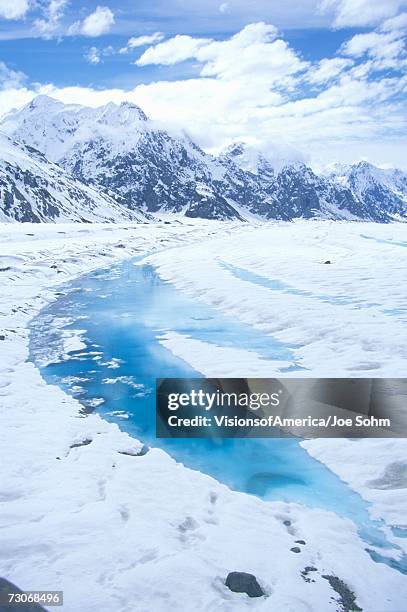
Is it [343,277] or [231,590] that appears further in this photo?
[343,277]

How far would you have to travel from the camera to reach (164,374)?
15.6 meters

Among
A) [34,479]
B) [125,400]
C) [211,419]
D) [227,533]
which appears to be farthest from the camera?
[125,400]

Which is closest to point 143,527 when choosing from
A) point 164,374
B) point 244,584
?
point 244,584

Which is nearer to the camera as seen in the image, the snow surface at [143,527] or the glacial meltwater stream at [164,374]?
the snow surface at [143,527]

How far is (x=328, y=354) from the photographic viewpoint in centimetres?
1595

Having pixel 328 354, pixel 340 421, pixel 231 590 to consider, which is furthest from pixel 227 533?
pixel 328 354

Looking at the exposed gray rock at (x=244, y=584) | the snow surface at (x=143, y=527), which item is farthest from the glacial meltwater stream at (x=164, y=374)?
the exposed gray rock at (x=244, y=584)

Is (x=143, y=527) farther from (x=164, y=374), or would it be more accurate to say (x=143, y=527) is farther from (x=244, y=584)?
(x=164, y=374)

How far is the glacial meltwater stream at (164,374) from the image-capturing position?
8.95m

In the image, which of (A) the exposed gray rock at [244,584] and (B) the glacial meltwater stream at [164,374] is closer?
(A) the exposed gray rock at [244,584]

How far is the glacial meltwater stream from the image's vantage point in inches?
352

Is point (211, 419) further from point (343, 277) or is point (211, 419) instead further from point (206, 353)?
point (343, 277)

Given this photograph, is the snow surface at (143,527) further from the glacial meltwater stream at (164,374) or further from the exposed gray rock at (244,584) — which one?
the glacial meltwater stream at (164,374)

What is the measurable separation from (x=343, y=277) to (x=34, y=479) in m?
27.4
